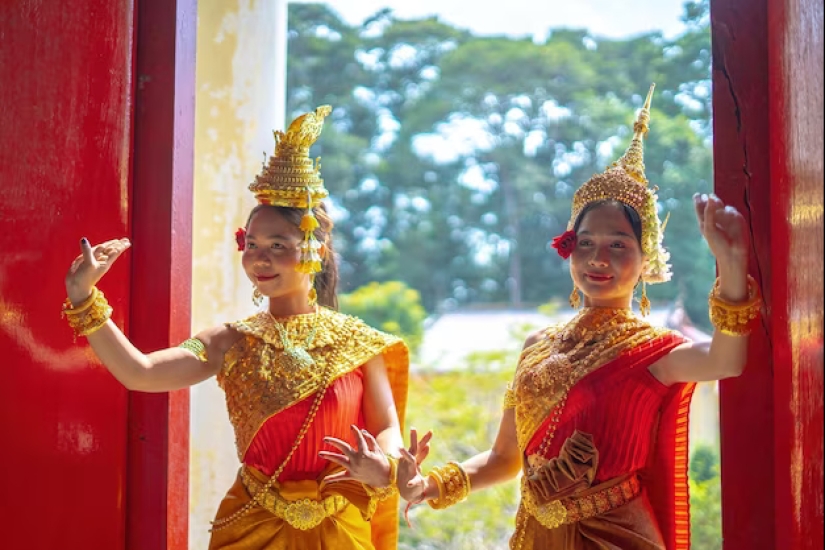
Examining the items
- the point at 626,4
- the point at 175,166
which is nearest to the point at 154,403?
the point at 175,166

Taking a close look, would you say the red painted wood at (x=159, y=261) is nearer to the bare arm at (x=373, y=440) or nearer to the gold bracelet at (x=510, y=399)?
the bare arm at (x=373, y=440)

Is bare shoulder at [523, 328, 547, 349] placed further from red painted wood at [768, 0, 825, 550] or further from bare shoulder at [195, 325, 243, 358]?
bare shoulder at [195, 325, 243, 358]

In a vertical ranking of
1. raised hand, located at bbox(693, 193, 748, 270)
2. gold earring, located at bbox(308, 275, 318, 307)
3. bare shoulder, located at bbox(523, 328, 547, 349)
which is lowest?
bare shoulder, located at bbox(523, 328, 547, 349)

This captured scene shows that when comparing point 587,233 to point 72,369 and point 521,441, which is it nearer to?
point 521,441

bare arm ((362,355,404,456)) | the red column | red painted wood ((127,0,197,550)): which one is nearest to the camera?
the red column

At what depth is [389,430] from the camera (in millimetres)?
2480

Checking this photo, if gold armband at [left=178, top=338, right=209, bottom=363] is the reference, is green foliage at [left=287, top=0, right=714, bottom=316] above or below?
above

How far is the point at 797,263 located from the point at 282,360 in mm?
1217

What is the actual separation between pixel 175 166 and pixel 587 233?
3.64 feet

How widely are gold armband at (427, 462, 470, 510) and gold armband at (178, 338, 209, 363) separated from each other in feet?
2.05

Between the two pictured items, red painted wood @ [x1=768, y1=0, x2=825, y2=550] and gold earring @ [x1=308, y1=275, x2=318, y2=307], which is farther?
gold earring @ [x1=308, y1=275, x2=318, y2=307]

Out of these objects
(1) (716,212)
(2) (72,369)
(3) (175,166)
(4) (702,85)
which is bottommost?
(2) (72,369)

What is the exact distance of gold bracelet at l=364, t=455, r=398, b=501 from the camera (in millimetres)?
2277

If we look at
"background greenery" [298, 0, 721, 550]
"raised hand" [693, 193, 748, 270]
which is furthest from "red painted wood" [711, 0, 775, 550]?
"background greenery" [298, 0, 721, 550]
